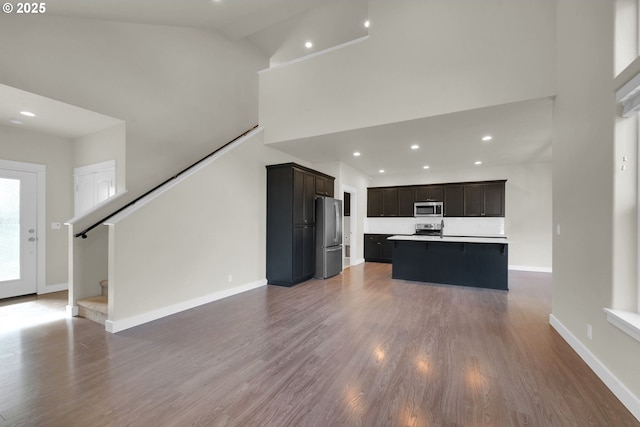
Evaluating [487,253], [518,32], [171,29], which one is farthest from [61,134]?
[487,253]

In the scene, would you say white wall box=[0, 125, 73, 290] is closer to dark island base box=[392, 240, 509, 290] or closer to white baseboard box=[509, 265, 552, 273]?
dark island base box=[392, 240, 509, 290]

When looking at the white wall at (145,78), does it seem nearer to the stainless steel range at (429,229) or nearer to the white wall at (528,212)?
the stainless steel range at (429,229)

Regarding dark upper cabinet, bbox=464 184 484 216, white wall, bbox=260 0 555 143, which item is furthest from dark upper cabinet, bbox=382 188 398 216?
white wall, bbox=260 0 555 143

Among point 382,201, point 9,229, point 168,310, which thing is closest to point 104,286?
point 168,310

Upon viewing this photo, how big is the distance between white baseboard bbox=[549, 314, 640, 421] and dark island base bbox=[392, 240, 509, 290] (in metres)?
2.22

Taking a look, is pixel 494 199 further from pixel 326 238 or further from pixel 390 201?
pixel 326 238

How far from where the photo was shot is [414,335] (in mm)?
3084

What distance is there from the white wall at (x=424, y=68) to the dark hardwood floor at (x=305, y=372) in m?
3.05

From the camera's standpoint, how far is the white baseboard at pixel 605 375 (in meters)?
1.85

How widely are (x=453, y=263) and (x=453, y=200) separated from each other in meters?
2.84

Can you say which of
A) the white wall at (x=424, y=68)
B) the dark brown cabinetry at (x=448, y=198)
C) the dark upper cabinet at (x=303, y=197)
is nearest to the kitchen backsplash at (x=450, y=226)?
the dark brown cabinetry at (x=448, y=198)

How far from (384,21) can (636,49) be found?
319 centimetres

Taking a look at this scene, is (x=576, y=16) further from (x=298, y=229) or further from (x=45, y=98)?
(x=45, y=98)

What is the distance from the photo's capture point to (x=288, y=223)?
5.30m
